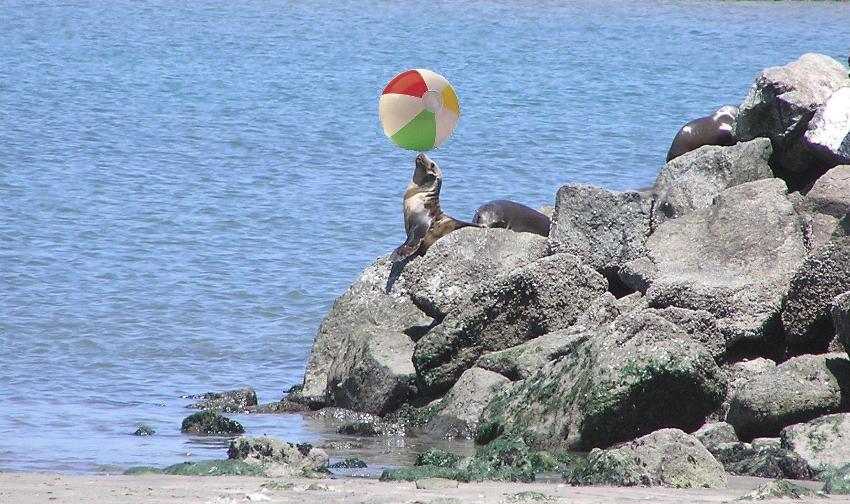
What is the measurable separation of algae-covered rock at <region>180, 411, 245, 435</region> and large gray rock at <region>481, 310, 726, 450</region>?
79.5 inches

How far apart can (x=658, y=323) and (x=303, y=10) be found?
4720 centimetres

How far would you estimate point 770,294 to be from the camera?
1027 cm

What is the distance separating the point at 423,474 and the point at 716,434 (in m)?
2.16

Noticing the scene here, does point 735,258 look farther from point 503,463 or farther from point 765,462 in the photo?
point 503,463

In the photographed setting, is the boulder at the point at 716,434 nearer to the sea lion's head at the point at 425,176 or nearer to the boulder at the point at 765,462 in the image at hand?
the boulder at the point at 765,462

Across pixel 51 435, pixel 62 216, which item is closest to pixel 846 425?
pixel 51 435

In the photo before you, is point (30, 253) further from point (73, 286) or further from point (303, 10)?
point (303, 10)

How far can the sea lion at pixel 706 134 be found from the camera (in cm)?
1437

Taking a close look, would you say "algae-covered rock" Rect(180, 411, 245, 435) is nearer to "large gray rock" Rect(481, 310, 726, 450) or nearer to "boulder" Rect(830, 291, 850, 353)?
"large gray rock" Rect(481, 310, 726, 450)

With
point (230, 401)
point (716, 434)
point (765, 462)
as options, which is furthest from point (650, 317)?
point (230, 401)

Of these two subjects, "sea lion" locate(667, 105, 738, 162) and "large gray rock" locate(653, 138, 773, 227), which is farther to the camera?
"sea lion" locate(667, 105, 738, 162)

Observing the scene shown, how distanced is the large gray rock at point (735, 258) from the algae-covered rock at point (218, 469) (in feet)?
11.6

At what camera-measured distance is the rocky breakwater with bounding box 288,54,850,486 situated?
929cm

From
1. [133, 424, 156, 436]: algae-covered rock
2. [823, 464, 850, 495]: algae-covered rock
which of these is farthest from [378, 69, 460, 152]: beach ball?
[823, 464, 850, 495]: algae-covered rock
